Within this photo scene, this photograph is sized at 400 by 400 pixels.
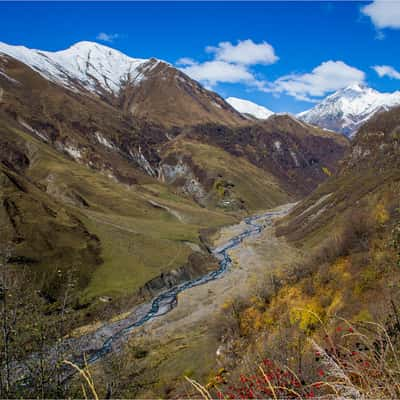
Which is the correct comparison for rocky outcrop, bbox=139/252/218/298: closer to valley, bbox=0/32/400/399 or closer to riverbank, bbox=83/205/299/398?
valley, bbox=0/32/400/399

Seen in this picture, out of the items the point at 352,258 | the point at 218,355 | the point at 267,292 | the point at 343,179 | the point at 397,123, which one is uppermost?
the point at 397,123

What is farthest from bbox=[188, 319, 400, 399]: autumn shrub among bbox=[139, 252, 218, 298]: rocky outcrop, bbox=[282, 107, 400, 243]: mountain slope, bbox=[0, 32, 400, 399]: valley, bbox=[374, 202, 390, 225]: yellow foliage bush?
bbox=[282, 107, 400, 243]: mountain slope

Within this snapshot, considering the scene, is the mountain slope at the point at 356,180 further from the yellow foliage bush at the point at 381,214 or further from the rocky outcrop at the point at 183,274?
the yellow foliage bush at the point at 381,214

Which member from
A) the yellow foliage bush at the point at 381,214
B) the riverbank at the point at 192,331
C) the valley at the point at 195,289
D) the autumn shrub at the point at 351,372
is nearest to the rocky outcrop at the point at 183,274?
Answer: the valley at the point at 195,289

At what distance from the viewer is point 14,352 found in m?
16.6

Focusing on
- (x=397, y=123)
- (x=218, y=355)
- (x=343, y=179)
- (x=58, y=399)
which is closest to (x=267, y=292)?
(x=218, y=355)

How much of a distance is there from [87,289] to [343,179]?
90410mm

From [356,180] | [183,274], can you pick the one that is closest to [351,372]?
[183,274]

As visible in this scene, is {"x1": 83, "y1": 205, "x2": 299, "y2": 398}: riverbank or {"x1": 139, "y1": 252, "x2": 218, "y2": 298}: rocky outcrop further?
{"x1": 139, "y1": 252, "x2": 218, "y2": 298}: rocky outcrop

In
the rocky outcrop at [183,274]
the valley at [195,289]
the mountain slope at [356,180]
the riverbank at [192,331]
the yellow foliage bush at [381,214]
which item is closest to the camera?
the valley at [195,289]

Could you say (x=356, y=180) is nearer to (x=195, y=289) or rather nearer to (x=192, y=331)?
(x=195, y=289)

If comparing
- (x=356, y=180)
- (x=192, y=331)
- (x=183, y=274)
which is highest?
(x=356, y=180)

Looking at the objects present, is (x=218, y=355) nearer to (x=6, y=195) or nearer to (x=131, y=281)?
(x=131, y=281)

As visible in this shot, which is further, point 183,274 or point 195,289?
point 183,274
